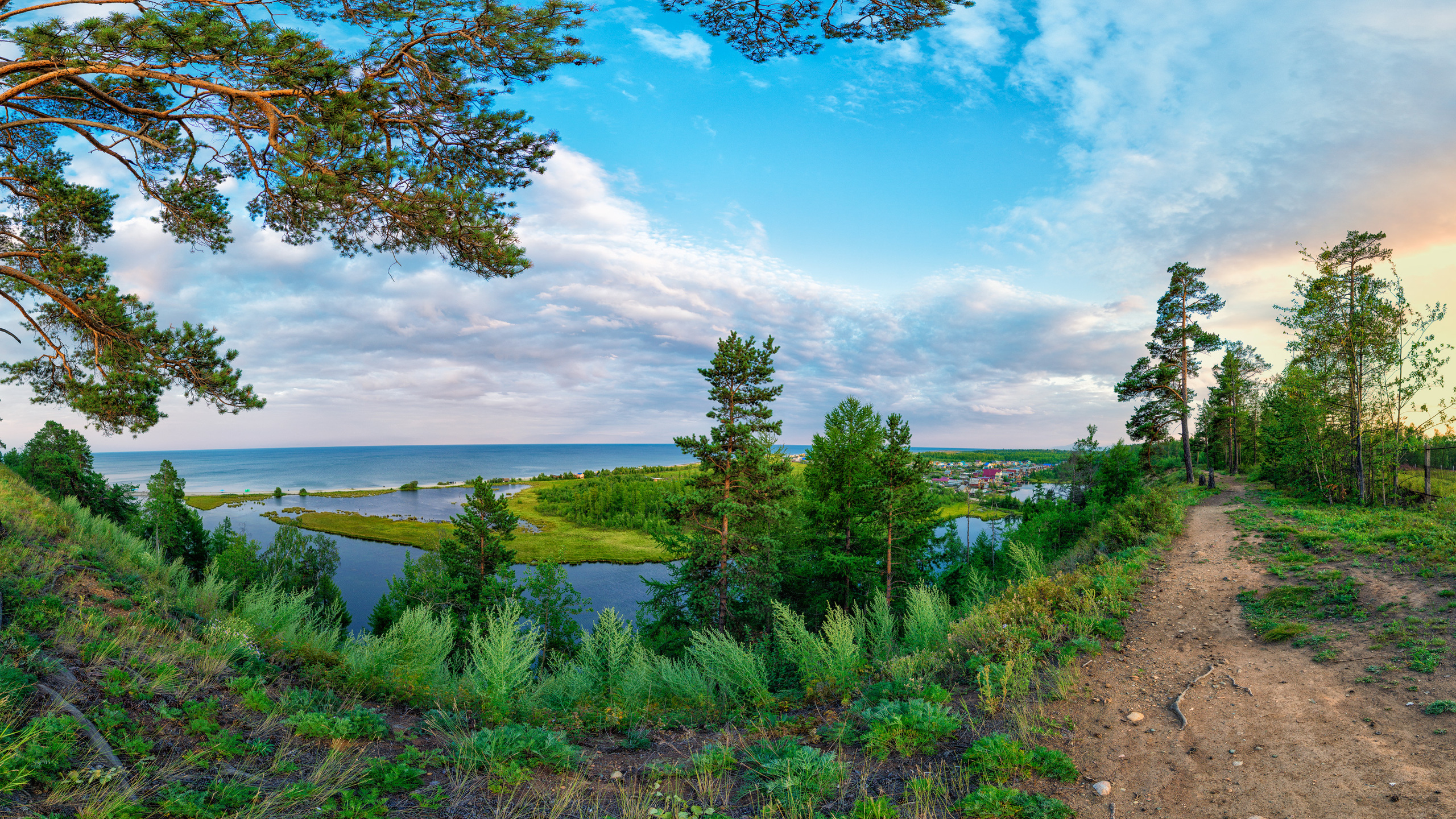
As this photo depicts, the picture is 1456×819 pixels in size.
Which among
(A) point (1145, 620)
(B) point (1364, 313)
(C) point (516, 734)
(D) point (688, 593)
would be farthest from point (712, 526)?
(B) point (1364, 313)

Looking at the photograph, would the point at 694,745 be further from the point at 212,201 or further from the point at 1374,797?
the point at 212,201

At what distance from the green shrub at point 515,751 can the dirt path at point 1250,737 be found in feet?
13.2

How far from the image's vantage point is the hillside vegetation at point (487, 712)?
3.62 metres

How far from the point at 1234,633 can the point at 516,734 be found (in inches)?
366

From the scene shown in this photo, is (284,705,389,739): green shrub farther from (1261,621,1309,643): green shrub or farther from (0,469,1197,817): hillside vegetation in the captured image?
(1261,621,1309,643): green shrub

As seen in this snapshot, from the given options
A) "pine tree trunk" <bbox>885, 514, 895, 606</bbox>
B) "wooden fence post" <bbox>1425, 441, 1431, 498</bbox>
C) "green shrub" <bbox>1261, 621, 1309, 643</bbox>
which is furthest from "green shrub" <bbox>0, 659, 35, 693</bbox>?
"wooden fence post" <bbox>1425, 441, 1431, 498</bbox>

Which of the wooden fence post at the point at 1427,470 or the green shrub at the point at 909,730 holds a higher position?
the wooden fence post at the point at 1427,470

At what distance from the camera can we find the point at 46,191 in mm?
8078

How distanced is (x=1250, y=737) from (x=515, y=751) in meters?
6.40

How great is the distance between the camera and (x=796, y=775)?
13.5ft

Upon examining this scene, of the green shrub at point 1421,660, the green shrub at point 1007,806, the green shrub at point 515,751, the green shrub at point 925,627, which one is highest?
the green shrub at point 1421,660

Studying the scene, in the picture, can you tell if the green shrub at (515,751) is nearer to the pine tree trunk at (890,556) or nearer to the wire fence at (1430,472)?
the pine tree trunk at (890,556)

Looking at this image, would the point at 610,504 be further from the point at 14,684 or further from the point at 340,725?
the point at 14,684

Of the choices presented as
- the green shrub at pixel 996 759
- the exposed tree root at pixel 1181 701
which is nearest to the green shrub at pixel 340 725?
the green shrub at pixel 996 759
